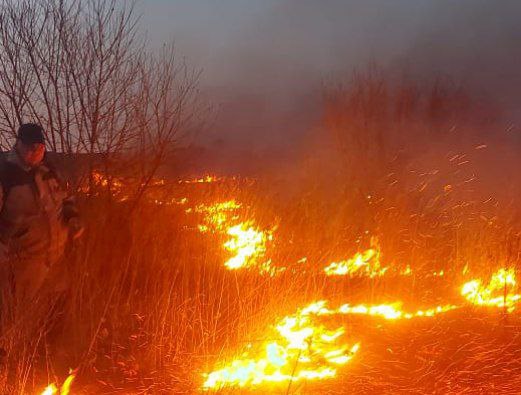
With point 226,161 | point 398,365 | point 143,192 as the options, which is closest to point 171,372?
point 398,365

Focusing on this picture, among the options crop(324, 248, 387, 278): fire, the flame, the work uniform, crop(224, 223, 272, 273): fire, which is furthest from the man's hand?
crop(324, 248, 387, 278): fire

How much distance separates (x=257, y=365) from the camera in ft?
14.3

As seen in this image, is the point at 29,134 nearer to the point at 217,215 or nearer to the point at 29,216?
the point at 29,216

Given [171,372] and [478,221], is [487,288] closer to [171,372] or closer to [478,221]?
[478,221]

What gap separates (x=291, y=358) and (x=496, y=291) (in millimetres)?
3064

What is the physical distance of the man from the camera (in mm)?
4383

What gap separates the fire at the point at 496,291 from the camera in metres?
6.19

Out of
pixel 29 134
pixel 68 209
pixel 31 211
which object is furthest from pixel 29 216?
pixel 29 134

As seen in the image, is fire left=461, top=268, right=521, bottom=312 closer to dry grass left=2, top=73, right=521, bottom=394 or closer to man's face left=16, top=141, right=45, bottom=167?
dry grass left=2, top=73, right=521, bottom=394

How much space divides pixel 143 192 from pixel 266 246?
1.91 m

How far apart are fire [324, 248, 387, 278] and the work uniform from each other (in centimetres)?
315

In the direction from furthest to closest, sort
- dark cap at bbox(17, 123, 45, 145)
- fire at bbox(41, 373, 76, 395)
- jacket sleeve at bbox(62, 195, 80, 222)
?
jacket sleeve at bbox(62, 195, 80, 222), dark cap at bbox(17, 123, 45, 145), fire at bbox(41, 373, 76, 395)

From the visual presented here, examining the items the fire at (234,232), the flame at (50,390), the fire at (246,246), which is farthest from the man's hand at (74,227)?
the fire at (234,232)

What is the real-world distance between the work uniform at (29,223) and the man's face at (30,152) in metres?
0.05
